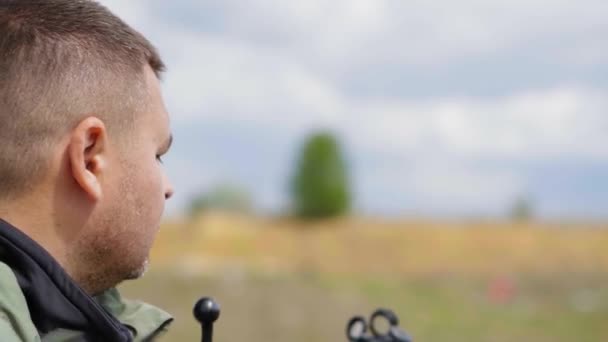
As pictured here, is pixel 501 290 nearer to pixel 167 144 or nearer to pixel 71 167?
pixel 167 144

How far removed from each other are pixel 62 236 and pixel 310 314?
19.3 m

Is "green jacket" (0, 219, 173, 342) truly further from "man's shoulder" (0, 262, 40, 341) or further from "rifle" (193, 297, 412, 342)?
"rifle" (193, 297, 412, 342)

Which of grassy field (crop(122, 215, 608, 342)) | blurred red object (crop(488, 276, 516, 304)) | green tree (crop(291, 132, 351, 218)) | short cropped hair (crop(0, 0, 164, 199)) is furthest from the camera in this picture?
green tree (crop(291, 132, 351, 218))

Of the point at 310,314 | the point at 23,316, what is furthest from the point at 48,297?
the point at 310,314

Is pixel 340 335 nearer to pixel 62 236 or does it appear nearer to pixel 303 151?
pixel 62 236

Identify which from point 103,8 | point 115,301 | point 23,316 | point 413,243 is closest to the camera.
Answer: point 23,316

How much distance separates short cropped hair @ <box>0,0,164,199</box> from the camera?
4.09 feet

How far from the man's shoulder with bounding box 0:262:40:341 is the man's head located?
10cm

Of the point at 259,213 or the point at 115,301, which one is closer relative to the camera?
the point at 115,301

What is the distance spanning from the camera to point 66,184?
1.25 m

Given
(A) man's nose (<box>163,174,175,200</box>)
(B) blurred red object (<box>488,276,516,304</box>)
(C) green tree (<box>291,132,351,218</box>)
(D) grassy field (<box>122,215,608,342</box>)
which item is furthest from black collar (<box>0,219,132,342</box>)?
(C) green tree (<box>291,132,351,218</box>)

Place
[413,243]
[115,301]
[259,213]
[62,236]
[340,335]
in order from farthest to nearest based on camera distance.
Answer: [259,213]
[413,243]
[340,335]
[115,301]
[62,236]

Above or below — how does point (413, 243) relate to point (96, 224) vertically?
below

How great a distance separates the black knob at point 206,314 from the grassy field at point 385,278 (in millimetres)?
12924
